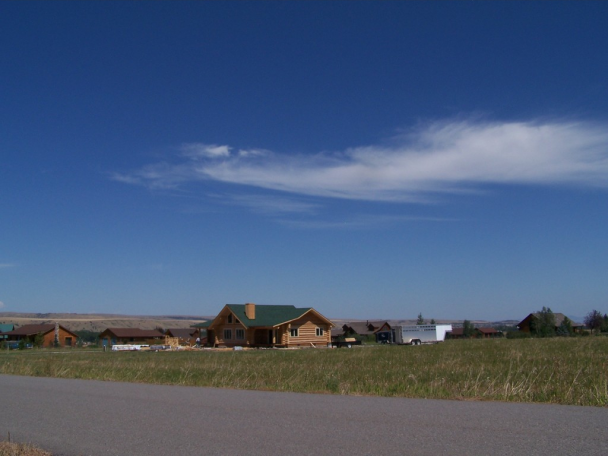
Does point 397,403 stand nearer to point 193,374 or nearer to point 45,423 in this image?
point 45,423

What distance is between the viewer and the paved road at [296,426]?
776cm

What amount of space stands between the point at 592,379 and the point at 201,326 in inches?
2080

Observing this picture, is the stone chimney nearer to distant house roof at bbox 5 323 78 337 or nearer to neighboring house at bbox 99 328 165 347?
neighboring house at bbox 99 328 165 347

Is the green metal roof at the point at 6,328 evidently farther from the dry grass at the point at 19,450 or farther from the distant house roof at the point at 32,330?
the dry grass at the point at 19,450

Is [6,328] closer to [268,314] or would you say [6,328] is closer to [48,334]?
[48,334]

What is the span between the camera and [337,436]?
8445 mm

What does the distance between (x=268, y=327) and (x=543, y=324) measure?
4641 cm

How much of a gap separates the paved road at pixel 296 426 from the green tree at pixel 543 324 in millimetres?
75085

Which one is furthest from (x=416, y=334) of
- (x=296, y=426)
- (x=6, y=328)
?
(x=6, y=328)

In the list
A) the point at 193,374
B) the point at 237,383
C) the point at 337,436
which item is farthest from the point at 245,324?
the point at 337,436

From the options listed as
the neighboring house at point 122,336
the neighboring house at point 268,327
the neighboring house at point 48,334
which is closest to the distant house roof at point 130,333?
the neighboring house at point 122,336

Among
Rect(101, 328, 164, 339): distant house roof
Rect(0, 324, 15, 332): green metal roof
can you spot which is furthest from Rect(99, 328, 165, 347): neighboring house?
Rect(0, 324, 15, 332): green metal roof

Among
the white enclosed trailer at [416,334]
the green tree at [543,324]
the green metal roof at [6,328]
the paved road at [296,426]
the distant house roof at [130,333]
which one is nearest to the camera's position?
the paved road at [296,426]

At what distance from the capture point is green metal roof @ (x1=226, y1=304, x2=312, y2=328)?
58156 millimetres
